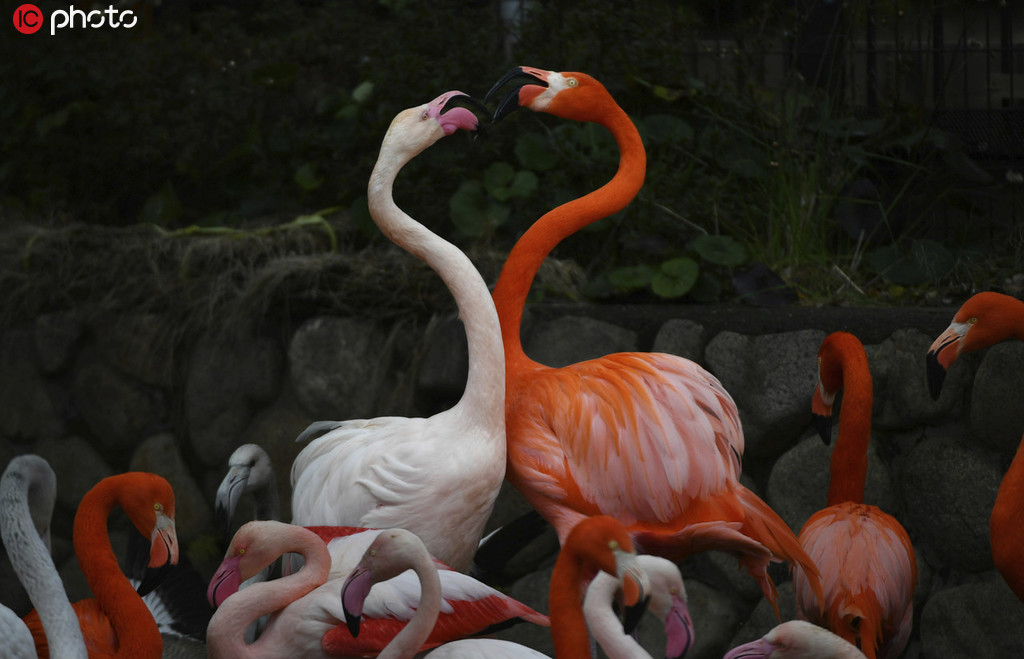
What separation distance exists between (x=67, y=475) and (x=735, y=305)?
244 centimetres

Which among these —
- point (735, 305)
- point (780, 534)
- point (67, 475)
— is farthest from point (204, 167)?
point (780, 534)

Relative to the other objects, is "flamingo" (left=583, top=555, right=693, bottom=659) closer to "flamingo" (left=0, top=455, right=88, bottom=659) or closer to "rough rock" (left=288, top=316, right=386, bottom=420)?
"flamingo" (left=0, top=455, right=88, bottom=659)

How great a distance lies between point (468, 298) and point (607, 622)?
2.89 feet

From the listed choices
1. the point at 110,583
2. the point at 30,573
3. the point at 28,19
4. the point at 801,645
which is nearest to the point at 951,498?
the point at 801,645

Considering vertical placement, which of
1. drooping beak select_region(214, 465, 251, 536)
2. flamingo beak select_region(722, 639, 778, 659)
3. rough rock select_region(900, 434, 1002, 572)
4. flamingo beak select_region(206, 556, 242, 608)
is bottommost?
rough rock select_region(900, 434, 1002, 572)

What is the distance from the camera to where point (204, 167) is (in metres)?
4.70

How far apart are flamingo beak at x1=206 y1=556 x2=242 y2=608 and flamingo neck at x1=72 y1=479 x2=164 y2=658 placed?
0.55 ft

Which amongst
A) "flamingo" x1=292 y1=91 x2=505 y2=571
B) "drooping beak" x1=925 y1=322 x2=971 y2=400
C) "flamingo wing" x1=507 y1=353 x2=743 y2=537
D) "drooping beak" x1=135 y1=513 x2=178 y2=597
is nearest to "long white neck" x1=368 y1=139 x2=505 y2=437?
"flamingo" x1=292 y1=91 x2=505 y2=571

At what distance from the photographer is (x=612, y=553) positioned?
177cm

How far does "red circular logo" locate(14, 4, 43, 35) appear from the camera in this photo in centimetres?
474

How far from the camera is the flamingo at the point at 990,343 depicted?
2449mm

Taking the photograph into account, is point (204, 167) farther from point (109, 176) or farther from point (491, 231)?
point (491, 231)

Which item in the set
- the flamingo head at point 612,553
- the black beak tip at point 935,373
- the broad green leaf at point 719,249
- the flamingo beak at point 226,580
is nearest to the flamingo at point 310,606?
the flamingo beak at point 226,580

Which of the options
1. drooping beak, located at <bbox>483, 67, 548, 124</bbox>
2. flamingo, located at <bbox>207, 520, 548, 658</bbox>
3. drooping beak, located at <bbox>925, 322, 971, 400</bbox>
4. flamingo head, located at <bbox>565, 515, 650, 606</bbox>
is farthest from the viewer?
drooping beak, located at <bbox>483, 67, 548, 124</bbox>
